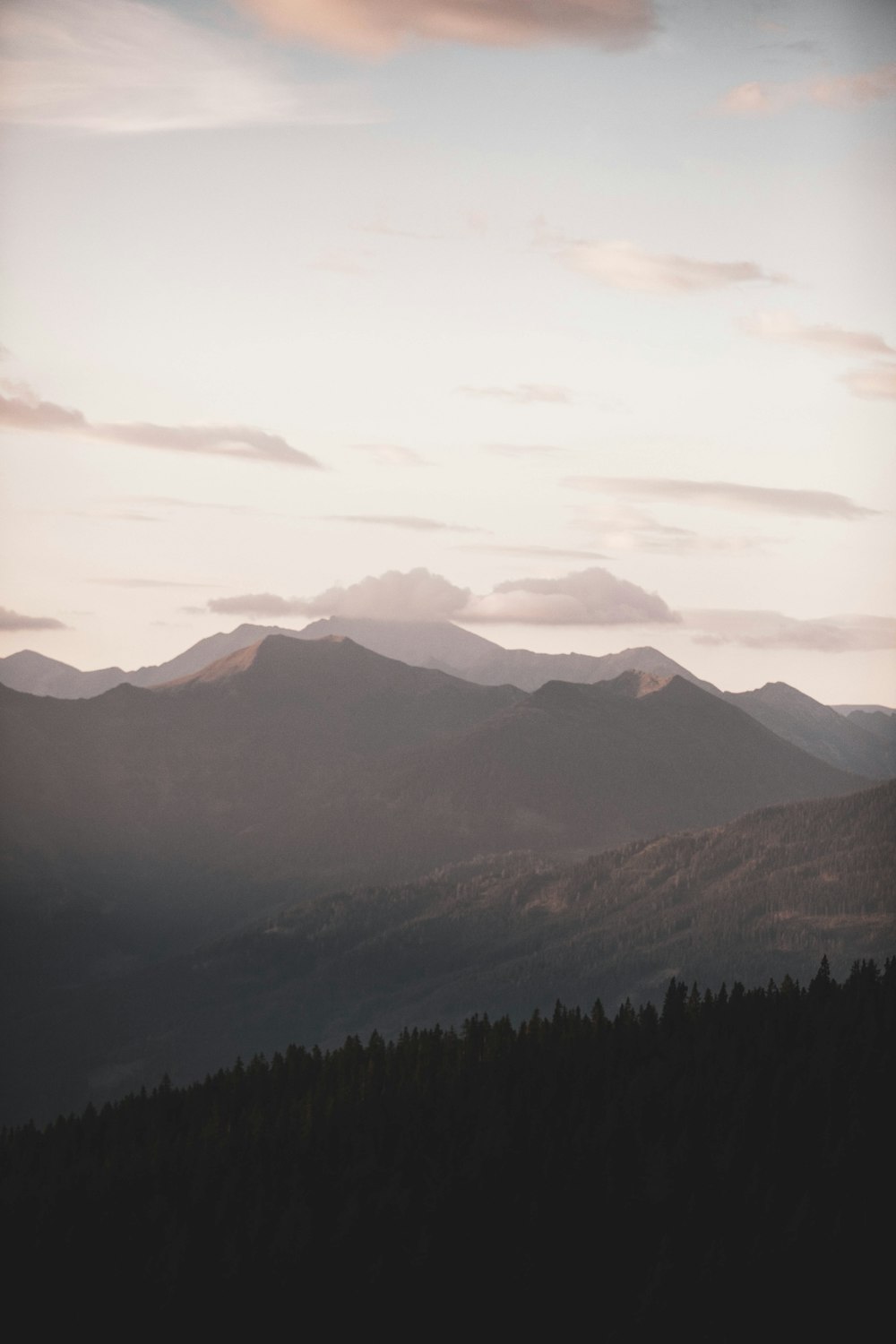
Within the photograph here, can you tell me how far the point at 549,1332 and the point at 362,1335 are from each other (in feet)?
86.4

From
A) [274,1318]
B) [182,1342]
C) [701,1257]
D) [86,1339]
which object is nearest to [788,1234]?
[701,1257]

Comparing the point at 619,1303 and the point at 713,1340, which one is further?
the point at 619,1303

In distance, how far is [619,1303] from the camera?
199 metres

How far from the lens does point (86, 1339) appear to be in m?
198

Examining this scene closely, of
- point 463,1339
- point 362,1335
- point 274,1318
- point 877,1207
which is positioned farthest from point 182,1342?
point 877,1207

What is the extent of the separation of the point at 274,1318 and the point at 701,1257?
2405 inches

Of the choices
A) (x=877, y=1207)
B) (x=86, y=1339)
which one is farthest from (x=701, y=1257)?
(x=86, y=1339)

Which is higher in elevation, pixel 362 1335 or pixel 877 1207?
pixel 877 1207

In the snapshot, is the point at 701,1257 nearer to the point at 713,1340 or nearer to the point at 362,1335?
the point at 713,1340

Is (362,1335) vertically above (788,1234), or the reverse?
(788,1234)

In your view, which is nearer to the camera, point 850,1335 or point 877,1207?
point 850,1335

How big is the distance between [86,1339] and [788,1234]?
99659 mm

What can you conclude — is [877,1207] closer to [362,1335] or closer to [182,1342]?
[362,1335]

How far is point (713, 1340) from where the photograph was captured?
18075 cm
